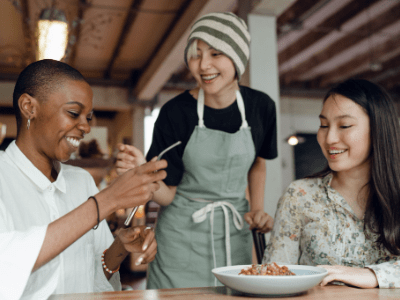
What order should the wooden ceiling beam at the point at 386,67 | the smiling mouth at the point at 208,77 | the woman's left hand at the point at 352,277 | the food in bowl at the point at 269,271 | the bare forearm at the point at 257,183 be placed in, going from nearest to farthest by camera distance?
1. the food in bowl at the point at 269,271
2. the woman's left hand at the point at 352,277
3. the smiling mouth at the point at 208,77
4. the bare forearm at the point at 257,183
5. the wooden ceiling beam at the point at 386,67

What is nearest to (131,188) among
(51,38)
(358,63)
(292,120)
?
(51,38)

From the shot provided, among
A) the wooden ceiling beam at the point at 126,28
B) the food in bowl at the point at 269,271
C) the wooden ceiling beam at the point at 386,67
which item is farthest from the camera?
the wooden ceiling beam at the point at 386,67

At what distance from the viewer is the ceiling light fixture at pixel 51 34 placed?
119 inches

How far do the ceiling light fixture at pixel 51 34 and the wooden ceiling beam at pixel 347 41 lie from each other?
160 inches

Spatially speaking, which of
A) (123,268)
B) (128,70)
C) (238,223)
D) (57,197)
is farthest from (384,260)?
(128,70)

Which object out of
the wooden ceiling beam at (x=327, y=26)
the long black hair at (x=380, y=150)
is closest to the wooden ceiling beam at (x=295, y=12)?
the wooden ceiling beam at (x=327, y=26)

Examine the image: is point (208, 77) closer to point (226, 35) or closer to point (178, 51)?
point (226, 35)

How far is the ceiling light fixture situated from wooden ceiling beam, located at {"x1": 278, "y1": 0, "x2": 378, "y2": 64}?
11.9ft

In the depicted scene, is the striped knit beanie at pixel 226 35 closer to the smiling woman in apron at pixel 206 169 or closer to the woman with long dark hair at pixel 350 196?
the smiling woman in apron at pixel 206 169

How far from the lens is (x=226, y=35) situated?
1650mm

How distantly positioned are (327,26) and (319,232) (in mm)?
4978

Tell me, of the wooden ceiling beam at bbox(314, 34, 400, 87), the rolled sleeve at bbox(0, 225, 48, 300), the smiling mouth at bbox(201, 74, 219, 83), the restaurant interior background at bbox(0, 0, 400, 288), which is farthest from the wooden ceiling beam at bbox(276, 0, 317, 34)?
the rolled sleeve at bbox(0, 225, 48, 300)

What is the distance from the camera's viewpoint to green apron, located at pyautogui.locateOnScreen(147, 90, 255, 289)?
175 cm

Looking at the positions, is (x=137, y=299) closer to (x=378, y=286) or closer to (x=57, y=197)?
(x=57, y=197)
